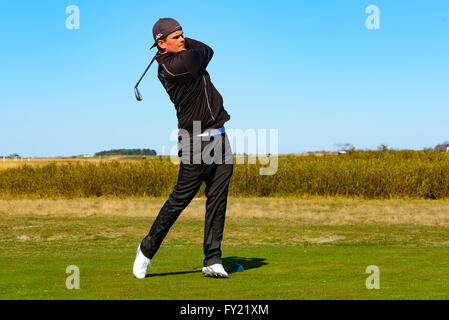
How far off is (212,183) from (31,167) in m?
38.8

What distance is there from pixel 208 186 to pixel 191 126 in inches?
29.1

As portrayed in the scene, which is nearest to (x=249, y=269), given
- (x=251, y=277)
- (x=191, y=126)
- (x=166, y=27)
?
(x=251, y=277)

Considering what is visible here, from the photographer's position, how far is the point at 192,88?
21.3ft

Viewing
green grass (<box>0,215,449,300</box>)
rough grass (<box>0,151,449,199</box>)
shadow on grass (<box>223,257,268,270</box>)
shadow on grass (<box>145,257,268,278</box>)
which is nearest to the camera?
green grass (<box>0,215,449,300</box>)

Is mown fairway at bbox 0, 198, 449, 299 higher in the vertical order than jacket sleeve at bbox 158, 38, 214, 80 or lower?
lower

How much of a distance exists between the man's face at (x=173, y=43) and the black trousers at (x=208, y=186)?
3.27 ft

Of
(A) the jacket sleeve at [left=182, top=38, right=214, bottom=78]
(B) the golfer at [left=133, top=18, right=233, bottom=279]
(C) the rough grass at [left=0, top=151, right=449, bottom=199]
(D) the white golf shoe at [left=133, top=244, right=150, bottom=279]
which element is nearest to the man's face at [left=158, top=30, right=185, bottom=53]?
(B) the golfer at [left=133, top=18, right=233, bottom=279]

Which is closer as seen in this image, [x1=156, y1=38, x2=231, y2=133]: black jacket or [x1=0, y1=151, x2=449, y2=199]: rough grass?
[x1=156, y1=38, x2=231, y2=133]: black jacket

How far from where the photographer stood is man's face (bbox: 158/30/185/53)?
261 inches

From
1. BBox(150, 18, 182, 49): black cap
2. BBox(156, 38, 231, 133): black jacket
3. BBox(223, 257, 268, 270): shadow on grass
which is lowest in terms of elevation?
BBox(223, 257, 268, 270): shadow on grass

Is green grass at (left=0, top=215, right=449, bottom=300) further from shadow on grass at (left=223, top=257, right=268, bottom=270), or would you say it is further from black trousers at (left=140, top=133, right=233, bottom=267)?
black trousers at (left=140, top=133, right=233, bottom=267)

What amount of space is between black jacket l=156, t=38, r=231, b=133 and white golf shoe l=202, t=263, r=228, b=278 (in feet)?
4.85

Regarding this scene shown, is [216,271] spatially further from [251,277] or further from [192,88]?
[192,88]

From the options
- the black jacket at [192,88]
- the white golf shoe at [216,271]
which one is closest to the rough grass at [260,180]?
the white golf shoe at [216,271]
